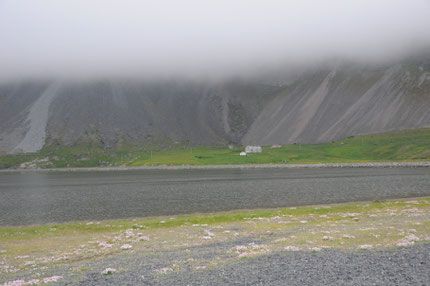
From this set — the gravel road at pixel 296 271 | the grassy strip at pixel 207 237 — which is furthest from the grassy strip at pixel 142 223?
the gravel road at pixel 296 271

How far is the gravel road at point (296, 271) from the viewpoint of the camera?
48.6 feet

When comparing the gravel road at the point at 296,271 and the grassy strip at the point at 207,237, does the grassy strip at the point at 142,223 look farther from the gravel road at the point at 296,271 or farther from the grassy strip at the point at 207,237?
the gravel road at the point at 296,271

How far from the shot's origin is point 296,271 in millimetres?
16266

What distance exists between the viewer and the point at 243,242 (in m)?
25.3

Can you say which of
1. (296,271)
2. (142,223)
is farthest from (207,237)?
(142,223)

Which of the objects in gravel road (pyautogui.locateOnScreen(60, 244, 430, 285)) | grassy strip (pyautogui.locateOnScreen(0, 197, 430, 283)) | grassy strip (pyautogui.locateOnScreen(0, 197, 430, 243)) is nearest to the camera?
gravel road (pyautogui.locateOnScreen(60, 244, 430, 285))

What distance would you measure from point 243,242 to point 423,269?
41.4 ft

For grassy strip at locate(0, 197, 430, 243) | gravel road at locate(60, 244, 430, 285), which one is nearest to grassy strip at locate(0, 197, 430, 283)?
grassy strip at locate(0, 197, 430, 243)

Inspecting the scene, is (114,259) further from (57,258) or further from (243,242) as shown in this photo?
(243,242)

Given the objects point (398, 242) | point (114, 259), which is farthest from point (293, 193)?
point (114, 259)

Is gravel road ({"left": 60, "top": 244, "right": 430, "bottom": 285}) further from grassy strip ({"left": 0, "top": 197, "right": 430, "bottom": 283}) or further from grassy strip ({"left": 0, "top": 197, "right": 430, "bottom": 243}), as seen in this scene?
grassy strip ({"left": 0, "top": 197, "right": 430, "bottom": 243})

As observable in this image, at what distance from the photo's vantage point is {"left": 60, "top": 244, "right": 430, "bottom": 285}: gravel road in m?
14.8

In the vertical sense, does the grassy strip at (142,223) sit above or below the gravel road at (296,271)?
below

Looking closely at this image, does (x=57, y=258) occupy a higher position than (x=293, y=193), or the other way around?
(x=57, y=258)
